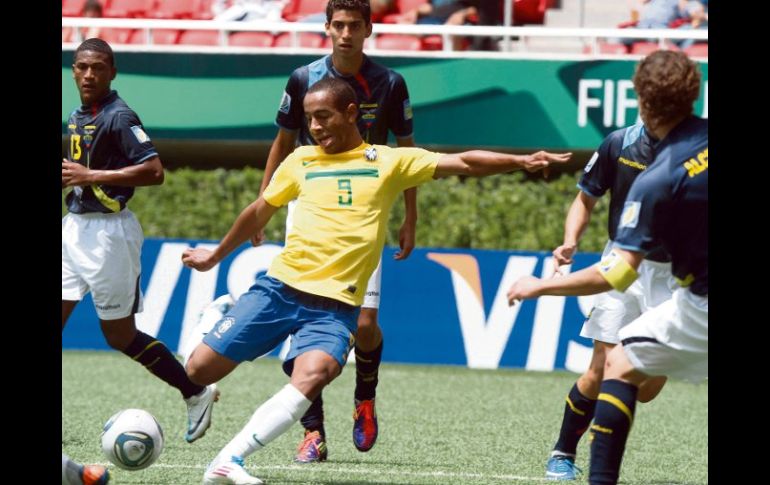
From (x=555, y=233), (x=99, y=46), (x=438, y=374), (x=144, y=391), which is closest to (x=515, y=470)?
(x=99, y=46)

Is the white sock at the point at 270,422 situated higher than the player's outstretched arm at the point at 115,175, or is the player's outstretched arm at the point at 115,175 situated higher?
the player's outstretched arm at the point at 115,175

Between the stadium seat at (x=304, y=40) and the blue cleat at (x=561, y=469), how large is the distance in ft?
29.6

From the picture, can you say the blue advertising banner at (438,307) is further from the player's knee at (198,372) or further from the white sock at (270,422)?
the white sock at (270,422)

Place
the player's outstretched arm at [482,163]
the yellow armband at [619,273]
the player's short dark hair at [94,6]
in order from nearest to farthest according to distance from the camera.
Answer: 1. the yellow armband at [619,273]
2. the player's outstretched arm at [482,163]
3. the player's short dark hair at [94,6]

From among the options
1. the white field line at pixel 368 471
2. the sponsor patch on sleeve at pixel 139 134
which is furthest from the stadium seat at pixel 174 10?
the white field line at pixel 368 471

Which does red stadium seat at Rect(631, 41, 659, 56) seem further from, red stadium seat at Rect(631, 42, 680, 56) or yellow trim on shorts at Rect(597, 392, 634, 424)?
yellow trim on shorts at Rect(597, 392, 634, 424)

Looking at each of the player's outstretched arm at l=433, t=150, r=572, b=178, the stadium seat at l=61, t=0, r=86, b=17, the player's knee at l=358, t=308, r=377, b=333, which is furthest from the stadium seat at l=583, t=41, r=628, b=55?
the player's outstretched arm at l=433, t=150, r=572, b=178

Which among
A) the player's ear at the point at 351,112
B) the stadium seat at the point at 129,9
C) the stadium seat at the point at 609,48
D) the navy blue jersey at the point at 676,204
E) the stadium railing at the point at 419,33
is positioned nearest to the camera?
the navy blue jersey at the point at 676,204

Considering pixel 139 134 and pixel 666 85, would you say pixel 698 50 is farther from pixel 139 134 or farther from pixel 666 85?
pixel 666 85

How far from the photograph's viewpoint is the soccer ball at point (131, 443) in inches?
239

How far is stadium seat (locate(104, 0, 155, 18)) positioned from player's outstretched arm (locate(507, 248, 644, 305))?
480 inches

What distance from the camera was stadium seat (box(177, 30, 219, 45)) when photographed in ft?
50.2
